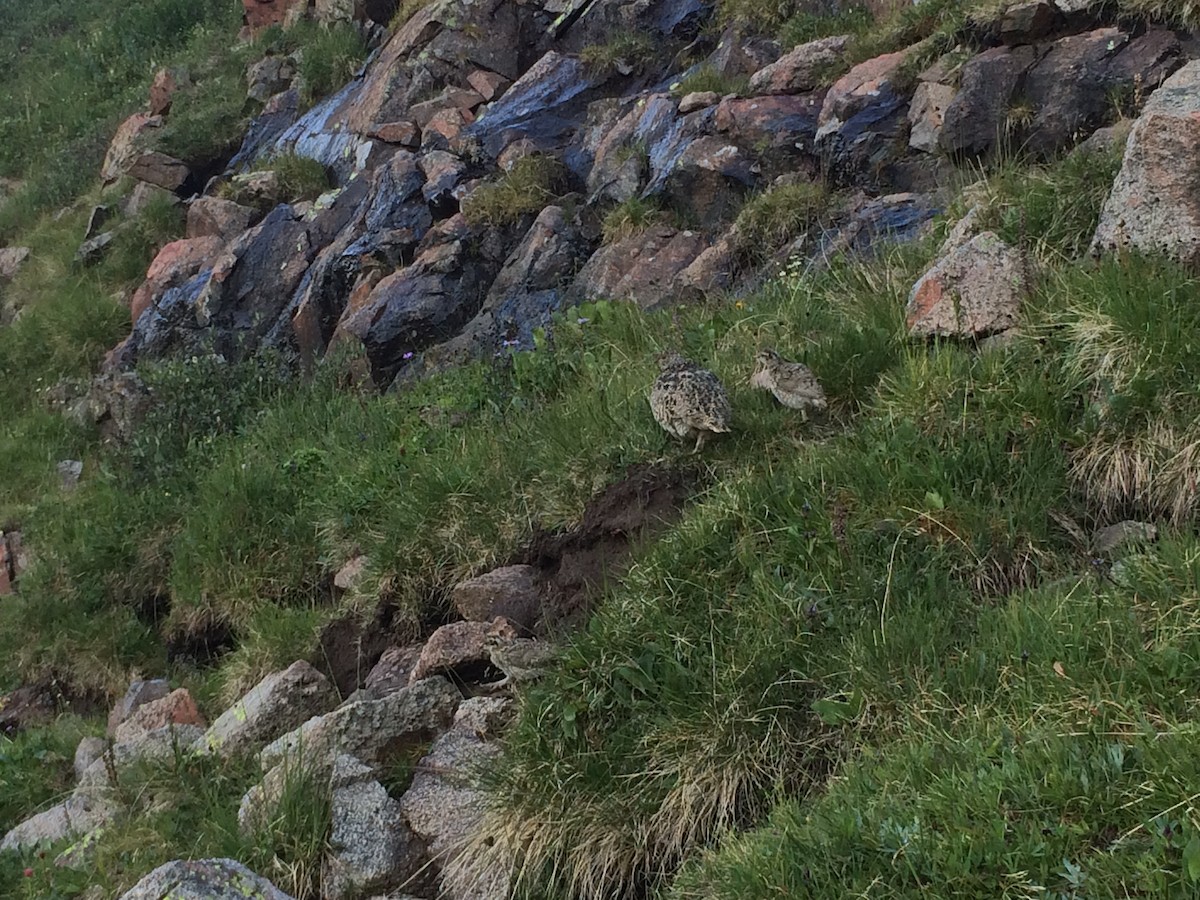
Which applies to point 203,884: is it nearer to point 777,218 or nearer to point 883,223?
point 883,223

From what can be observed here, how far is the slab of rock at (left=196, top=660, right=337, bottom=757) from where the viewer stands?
4.42 m

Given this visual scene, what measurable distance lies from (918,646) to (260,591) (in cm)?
429

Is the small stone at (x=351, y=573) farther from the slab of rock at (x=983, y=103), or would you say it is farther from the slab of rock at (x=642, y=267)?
the slab of rock at (x=983, y=103)

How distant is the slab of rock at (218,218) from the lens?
11547 mm

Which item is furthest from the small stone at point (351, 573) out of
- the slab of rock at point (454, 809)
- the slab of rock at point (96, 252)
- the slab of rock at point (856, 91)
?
the slab of rock at point (96, 252)

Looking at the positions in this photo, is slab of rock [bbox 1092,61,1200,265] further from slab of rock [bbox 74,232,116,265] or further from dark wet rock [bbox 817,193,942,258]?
slab of rock [bbox 74,232,116,265]

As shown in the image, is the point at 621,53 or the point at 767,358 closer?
the point at 767,358

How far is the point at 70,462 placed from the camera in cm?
954

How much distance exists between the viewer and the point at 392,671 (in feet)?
15.2

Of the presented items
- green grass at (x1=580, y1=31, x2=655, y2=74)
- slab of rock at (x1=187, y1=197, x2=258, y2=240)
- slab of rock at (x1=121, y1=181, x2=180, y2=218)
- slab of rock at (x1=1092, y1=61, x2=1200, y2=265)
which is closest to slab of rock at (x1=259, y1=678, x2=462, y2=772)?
slab of rock at (x1=1092, y1=61, x2=1200, y2=265)

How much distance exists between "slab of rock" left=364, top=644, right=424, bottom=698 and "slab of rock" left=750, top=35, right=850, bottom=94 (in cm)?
536

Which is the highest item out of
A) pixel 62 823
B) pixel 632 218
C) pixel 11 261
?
pixel 11 261

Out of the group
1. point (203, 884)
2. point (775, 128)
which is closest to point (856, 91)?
point (775, 128)

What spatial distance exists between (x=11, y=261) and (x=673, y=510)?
43.5 ft
